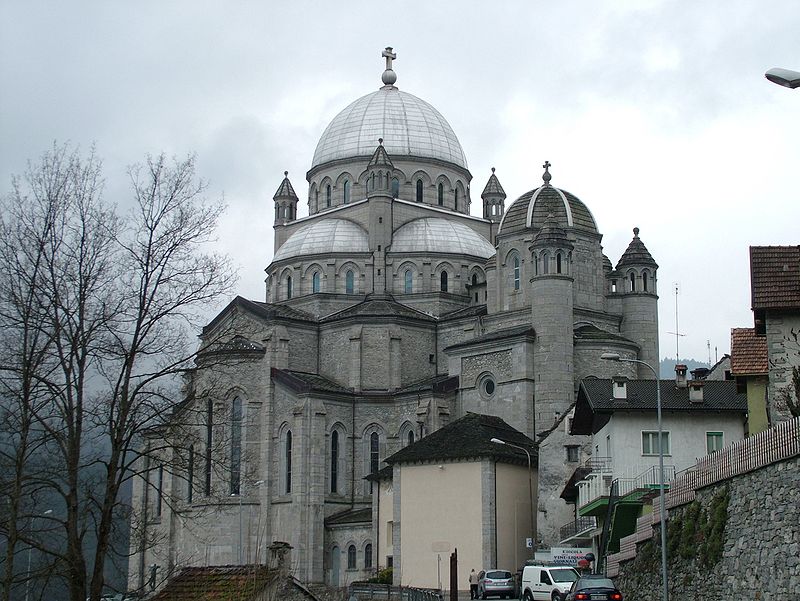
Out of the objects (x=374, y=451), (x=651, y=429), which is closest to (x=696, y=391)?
(x=651, y=429)

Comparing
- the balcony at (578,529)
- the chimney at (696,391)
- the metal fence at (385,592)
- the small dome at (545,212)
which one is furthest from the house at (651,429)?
the small dome at (545,212)

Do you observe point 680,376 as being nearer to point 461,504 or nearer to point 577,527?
point 577,527

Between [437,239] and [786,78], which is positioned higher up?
[437,239]

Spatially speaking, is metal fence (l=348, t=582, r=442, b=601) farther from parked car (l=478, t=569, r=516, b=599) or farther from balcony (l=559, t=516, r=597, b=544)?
balcony (l=559, t=516, r=597, b=544)

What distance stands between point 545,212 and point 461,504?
1778cm

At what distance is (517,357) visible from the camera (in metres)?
61.8

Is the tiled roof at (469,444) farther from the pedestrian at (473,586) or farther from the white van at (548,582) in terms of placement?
the white van at (548,582)

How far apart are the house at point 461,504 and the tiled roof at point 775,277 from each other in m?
23.0

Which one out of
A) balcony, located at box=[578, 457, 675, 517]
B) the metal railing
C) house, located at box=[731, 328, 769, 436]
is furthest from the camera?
the metal railing

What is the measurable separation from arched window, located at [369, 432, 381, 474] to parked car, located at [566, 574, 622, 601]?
3934 cm

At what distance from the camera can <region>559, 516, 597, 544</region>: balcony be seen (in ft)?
152

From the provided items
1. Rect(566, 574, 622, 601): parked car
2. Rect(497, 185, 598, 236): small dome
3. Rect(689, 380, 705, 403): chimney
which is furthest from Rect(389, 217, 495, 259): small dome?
Rect(566, 574, 622, 601): parked car

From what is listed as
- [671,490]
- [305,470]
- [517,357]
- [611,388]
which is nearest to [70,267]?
[671,490]

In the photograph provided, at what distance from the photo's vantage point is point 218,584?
82.3ft
